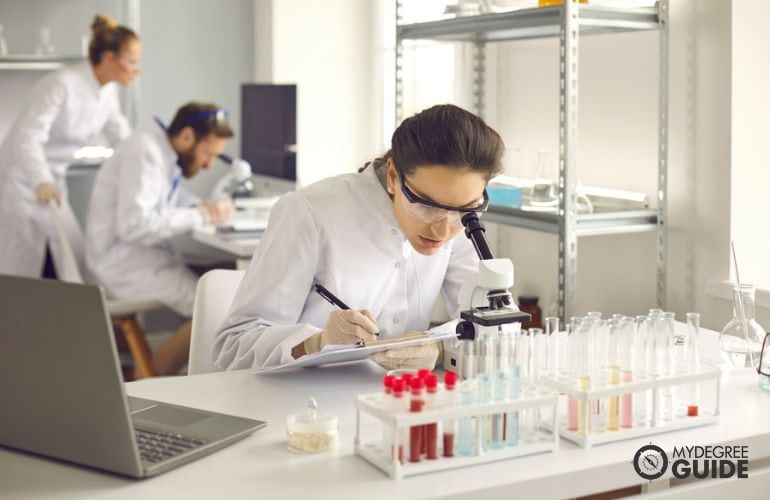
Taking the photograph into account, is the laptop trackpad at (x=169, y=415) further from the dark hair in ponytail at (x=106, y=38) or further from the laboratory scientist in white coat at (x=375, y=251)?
the dark hair in ponytail at (x=106, y=38)

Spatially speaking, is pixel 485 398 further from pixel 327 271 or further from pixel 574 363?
pixel 327 271

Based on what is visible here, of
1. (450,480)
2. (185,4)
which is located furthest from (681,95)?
(185,4)

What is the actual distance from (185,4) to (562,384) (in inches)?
148

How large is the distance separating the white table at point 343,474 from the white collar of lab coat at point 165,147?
100 inches

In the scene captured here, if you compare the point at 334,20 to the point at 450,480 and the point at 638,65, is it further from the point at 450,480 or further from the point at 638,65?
the point at 450,480

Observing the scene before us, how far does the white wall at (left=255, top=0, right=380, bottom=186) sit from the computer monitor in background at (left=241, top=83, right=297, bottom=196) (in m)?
0.25

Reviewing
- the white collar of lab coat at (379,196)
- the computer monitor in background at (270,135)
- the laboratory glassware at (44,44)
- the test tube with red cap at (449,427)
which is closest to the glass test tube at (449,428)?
the test tube with red cap at (449,427)

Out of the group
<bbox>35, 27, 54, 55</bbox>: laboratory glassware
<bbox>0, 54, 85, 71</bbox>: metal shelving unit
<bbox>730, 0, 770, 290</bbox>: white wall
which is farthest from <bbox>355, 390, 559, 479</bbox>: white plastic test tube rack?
<bbox>35, 27, 54, 55</bbox>: laboratory glassware

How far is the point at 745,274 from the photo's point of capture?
2611 mm

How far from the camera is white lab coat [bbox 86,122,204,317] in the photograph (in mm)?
3896

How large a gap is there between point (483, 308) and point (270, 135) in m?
2.75

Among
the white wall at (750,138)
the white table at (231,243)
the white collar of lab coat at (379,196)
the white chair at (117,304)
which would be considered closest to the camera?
the white collar of lab coat at (379,196)

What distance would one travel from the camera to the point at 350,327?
1719mm

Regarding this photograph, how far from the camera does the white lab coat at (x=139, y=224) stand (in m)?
3.90
